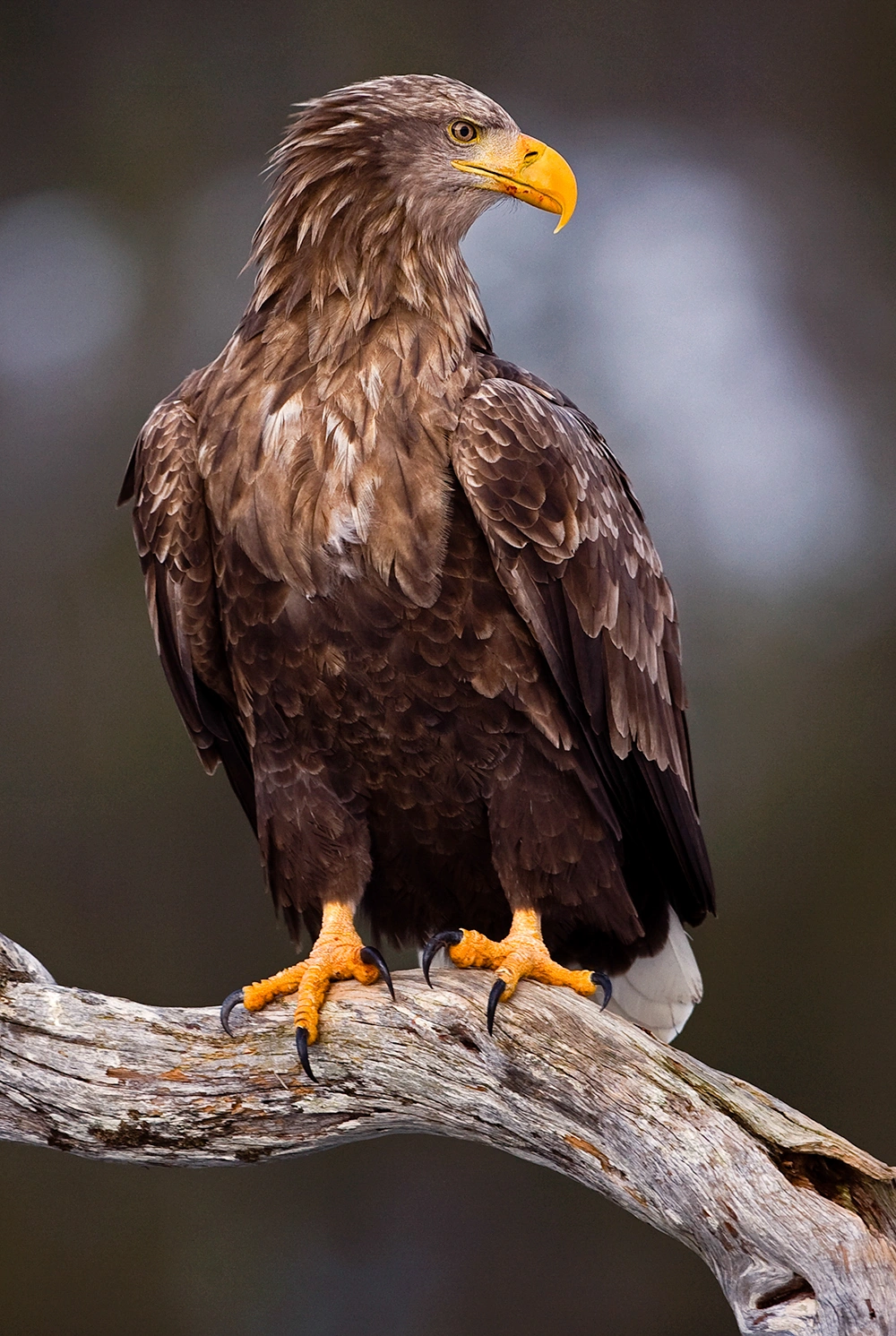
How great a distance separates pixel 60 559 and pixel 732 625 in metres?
2.54

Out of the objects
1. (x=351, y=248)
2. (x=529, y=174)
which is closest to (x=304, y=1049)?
(x=351, y=248)

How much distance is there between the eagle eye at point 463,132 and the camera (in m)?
2.70

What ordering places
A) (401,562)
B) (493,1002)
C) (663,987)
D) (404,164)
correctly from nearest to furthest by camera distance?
1. (493,1002)
2. (401,562)
3. (404,164)
4. (663,987)

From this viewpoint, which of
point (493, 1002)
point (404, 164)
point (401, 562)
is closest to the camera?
point (493, 1002)

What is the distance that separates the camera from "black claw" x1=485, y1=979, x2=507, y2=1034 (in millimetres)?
2402

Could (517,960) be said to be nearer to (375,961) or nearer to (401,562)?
(375,961)

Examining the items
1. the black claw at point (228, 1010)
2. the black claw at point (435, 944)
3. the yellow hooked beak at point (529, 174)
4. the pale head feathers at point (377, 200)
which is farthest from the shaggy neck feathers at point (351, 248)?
the black claw at point (228, 1010)

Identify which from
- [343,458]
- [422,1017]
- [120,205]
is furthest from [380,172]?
[120,205]

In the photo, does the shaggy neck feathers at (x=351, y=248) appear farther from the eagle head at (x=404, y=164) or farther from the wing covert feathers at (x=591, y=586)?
the wing covert feathers at (x=591, y=586)

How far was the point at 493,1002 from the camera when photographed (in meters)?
2.41

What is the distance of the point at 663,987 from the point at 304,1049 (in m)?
1.11

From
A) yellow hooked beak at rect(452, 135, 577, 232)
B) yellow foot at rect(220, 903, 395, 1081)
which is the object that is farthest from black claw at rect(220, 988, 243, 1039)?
yellow hooked beak at rect(452, 135, 577, 232)

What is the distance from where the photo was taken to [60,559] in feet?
16.3

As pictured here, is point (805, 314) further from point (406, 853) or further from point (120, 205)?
point (406, 853)
